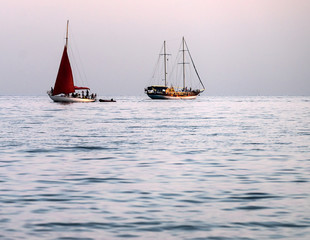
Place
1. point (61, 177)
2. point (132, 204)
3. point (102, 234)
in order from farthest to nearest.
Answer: point (61, 177)
point (132, 204)
point (102, 234)

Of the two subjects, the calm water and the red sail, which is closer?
the calm water

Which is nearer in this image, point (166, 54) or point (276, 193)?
point (276, 193)

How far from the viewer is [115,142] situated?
28672 mm

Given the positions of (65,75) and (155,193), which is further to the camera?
(65,75)

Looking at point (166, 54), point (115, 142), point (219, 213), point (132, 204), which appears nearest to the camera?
point (219, 213)

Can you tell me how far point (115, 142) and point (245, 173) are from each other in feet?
41.5

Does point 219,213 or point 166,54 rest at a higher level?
point 166,54

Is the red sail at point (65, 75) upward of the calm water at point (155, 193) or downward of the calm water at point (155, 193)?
upward

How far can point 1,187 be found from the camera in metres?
14.0

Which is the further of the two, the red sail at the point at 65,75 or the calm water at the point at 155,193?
the red sail at the point at 65,75

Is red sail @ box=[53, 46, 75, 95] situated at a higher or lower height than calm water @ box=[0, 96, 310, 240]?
higher

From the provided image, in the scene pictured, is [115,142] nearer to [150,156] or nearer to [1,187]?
[150,156]

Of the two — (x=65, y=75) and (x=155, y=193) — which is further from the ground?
(x=65, y=75)

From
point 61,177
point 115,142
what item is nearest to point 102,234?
point 61,177
